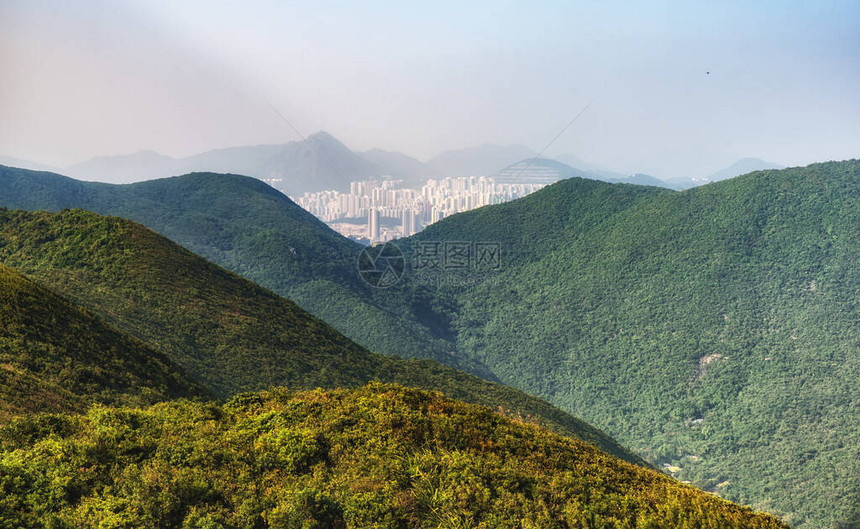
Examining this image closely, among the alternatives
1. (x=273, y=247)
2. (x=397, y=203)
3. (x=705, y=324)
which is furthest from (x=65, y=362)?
(x=397, y=203)

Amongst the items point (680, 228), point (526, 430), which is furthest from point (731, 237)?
point (526, 430)

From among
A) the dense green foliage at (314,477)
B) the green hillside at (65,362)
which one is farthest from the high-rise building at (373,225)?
the dense green foliage at (314,477)

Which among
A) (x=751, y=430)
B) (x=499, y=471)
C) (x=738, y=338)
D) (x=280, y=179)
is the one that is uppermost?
(x=280, y=179)

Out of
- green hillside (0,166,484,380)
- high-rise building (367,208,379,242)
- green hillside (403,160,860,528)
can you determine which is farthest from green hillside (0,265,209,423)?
high-rise building (367,208,379,242)

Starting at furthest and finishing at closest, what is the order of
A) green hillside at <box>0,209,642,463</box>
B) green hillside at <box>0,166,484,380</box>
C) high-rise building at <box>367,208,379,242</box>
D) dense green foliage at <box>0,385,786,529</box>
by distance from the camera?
high-rise building at <box>367,208,379,242</box> < green hillside at <box>0,166,484,380</box> < green hillside at <box>0,209,642,463</box> < dense green foliage at <box>0,385,786,529</box>

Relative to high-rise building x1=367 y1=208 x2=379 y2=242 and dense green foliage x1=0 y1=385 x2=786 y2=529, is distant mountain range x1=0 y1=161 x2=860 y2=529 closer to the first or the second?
dense green foliage x1=0 y1=385 x2=786 y2=529

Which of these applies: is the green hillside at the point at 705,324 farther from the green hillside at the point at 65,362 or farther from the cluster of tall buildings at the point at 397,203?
the cluster of tall buildings at the point at 397,203

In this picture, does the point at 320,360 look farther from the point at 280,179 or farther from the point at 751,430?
the point at 280,179

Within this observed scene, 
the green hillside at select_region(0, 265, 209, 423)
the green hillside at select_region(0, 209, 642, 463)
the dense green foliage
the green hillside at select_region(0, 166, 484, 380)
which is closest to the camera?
the dense green foliage
